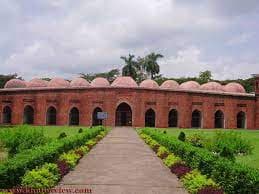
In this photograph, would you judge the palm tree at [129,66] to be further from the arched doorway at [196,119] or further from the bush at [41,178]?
the bush at [41,178]

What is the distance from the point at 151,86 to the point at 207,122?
6.39 m

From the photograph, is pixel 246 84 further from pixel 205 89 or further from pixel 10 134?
pixel 10 134

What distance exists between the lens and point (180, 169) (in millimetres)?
10633

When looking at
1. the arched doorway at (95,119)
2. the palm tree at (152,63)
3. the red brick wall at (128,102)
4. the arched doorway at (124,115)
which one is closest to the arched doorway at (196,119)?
the red brick wall at (128,102)

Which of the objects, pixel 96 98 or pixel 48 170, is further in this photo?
pixel 96 98

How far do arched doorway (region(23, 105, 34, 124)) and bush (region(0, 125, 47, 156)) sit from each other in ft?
90.2

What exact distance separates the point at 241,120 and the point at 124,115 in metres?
12.1

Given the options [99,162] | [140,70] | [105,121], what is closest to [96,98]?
[105,121]

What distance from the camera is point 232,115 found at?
43.4 meters

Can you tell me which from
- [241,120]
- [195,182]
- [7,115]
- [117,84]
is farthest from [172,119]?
[195,182]

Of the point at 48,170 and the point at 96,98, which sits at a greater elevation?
the point at 96,98

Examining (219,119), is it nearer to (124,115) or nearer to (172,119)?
(172,119)

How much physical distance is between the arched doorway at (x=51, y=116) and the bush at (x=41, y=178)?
3399 cm

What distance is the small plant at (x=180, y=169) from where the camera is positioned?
10.2 metres
